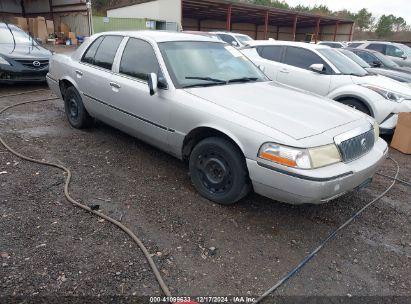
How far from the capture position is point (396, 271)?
274 cm

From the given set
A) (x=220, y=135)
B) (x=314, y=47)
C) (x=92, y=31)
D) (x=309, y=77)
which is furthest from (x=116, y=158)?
(x=92, y=31)

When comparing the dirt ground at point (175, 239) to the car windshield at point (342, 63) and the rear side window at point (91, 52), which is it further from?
the car windshield at point (342, 63)

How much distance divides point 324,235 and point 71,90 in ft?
13.8

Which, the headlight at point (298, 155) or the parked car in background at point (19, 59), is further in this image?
the parked car in background at point (19, 59)

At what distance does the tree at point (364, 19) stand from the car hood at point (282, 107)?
62.5m

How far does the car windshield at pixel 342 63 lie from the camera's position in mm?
6438

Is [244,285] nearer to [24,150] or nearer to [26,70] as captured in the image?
[24,150]

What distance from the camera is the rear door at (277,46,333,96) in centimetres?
640

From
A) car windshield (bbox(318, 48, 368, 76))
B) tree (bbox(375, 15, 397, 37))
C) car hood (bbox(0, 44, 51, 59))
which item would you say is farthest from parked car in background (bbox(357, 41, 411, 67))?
tree (bbox(375, 15, 397, 37))

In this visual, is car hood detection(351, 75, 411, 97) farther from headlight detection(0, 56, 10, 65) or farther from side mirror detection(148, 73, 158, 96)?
headlight detection(0, 56, 10, 65)

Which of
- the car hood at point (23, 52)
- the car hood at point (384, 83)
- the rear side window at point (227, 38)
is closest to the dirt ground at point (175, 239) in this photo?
the car hood at point (384, 83)

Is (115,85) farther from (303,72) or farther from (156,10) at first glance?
(156,10)

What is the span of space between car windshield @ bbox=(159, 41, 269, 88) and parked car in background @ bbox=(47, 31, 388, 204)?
13mm

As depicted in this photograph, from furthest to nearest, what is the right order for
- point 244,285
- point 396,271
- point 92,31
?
point 92,31, point 396,271, point 244,285
